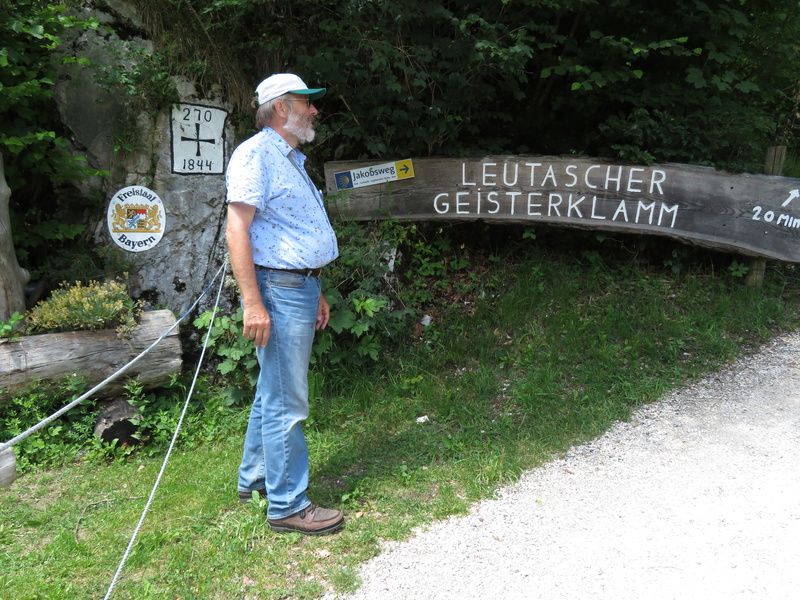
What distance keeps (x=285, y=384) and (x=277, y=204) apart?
89 cm

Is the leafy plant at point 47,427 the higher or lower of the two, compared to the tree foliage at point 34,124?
lower

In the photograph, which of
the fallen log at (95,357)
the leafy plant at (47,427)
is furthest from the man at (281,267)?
the leafy plant at (47,427)

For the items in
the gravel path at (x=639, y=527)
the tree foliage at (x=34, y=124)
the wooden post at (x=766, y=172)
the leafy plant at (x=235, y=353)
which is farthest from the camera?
the wooden post at (x=766, y=172)

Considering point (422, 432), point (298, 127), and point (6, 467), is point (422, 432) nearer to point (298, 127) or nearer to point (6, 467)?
point (298, 127)

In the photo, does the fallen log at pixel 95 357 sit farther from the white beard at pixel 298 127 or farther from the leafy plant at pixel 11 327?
the white beard at pixel 298 127

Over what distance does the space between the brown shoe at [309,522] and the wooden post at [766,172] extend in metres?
4.48

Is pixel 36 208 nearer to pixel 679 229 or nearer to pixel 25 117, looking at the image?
pixel 25 117

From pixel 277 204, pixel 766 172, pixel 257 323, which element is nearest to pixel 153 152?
pixel 277 204

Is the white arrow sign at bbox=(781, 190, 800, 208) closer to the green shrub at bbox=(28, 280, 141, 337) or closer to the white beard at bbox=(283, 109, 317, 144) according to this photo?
the white beard at bbox=(283, 109, 317, 144)

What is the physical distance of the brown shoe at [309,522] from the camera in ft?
10.2

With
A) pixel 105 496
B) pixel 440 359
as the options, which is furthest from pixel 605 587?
pixel 105 496

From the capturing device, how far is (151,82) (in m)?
4.94

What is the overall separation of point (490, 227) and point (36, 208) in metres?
4.15

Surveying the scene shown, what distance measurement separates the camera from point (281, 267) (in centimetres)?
292
